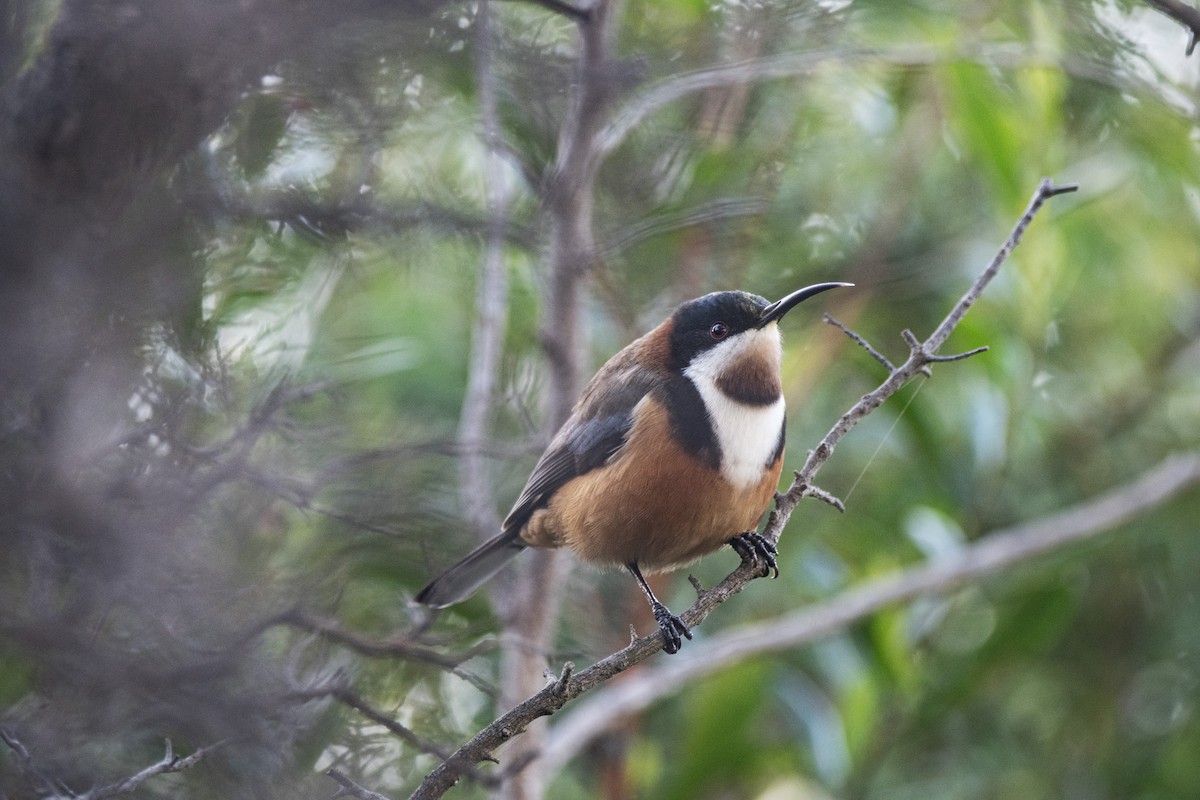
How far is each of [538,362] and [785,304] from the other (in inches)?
67.4

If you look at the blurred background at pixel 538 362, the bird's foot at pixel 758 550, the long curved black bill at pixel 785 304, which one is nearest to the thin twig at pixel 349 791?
the blurred background at pixel 538 362

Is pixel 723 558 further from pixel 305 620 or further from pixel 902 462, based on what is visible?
pixel 305 620

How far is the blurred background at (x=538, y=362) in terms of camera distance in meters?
1.88

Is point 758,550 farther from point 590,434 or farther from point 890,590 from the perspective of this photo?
point 890,590

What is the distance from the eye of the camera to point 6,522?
1.72 m

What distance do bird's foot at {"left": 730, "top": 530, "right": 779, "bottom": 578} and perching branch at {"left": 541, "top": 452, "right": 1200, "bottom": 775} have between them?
958 millimetres

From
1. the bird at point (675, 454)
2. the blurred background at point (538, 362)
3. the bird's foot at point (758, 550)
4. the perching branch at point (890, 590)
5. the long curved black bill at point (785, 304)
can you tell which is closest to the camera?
the blurred background at point (538, 362)

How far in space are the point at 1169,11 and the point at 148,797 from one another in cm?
196

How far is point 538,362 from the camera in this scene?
14.8ft

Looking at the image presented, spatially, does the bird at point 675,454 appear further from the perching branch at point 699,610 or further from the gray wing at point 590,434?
the perching branch at point 699,610

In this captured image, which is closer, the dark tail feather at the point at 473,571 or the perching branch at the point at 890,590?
the dark tail feather at the point at 473,571

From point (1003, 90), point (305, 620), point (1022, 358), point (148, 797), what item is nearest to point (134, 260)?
point (305, 620)

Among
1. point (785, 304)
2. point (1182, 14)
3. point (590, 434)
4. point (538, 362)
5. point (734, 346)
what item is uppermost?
point (1182, 14)

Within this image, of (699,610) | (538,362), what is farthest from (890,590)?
(699,610)
